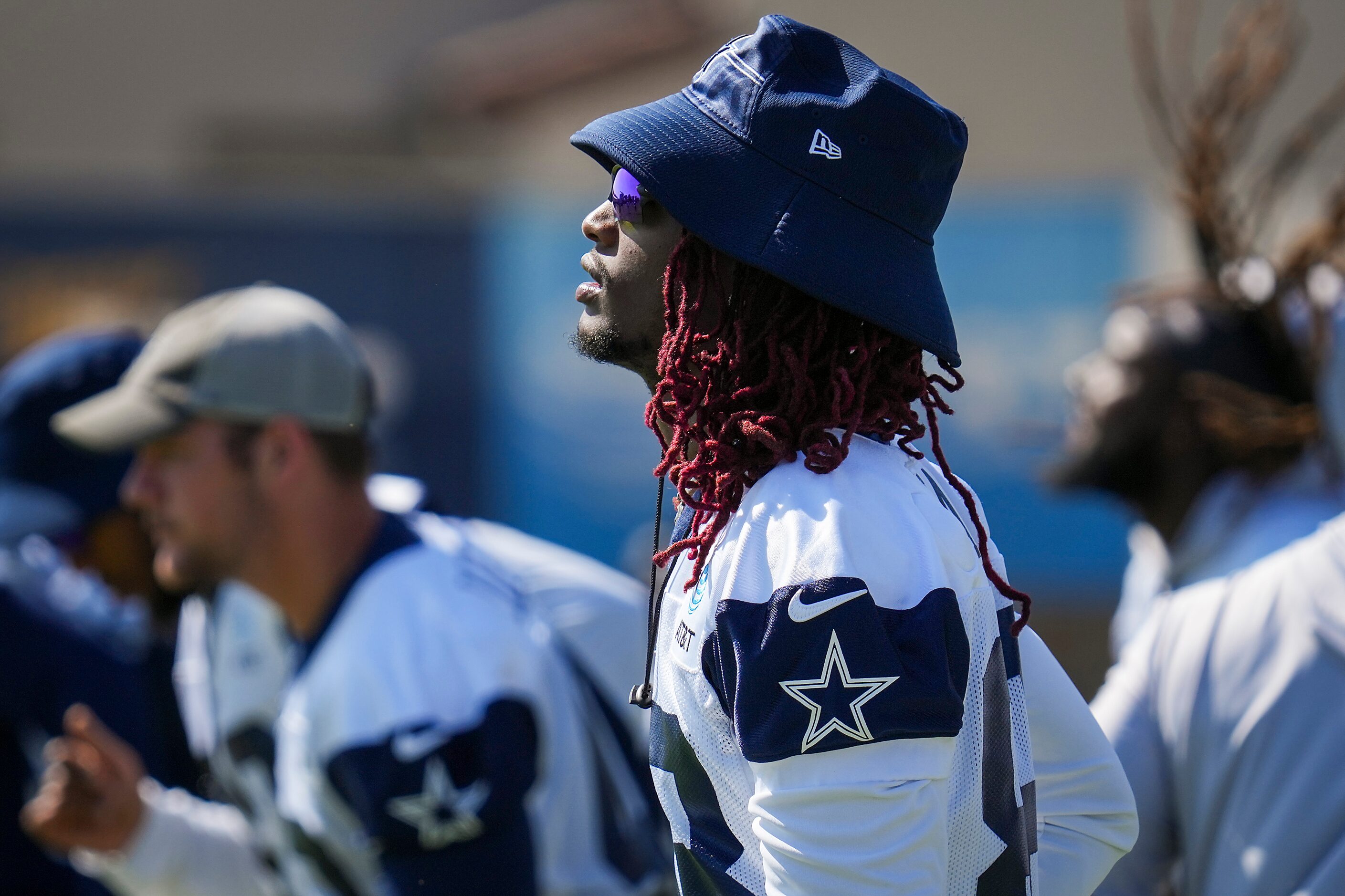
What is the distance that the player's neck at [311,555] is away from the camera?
2.92m

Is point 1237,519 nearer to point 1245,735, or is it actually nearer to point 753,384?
point 1245,735

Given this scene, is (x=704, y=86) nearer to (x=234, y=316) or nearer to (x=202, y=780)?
(x=234, y=316)

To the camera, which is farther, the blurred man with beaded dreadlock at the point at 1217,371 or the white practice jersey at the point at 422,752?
the blurred man with beaded dreadlock at the point at 1217,371

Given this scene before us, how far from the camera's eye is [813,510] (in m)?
1.48

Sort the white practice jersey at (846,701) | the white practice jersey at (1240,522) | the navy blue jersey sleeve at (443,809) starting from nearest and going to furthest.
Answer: the white practice jersey at (846,701), the navy blue jersey sleeve at (443,809), the white practice jersey at (1240,522)

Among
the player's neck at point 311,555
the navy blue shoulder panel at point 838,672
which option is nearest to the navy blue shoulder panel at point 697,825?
the navy blue shoulder panel at point 838,672

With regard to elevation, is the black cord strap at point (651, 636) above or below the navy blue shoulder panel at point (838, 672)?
below

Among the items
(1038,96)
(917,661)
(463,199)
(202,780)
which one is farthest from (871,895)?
(1038,96)

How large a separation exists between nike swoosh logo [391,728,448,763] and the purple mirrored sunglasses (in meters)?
1.14

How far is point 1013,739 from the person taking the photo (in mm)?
1629

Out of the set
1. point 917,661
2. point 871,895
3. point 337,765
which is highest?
point 917,661

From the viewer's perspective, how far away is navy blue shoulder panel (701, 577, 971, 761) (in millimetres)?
1397

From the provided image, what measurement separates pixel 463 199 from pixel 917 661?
8500mm

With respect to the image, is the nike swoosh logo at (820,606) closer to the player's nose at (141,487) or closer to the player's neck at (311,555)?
the player's neck at (311,555)
